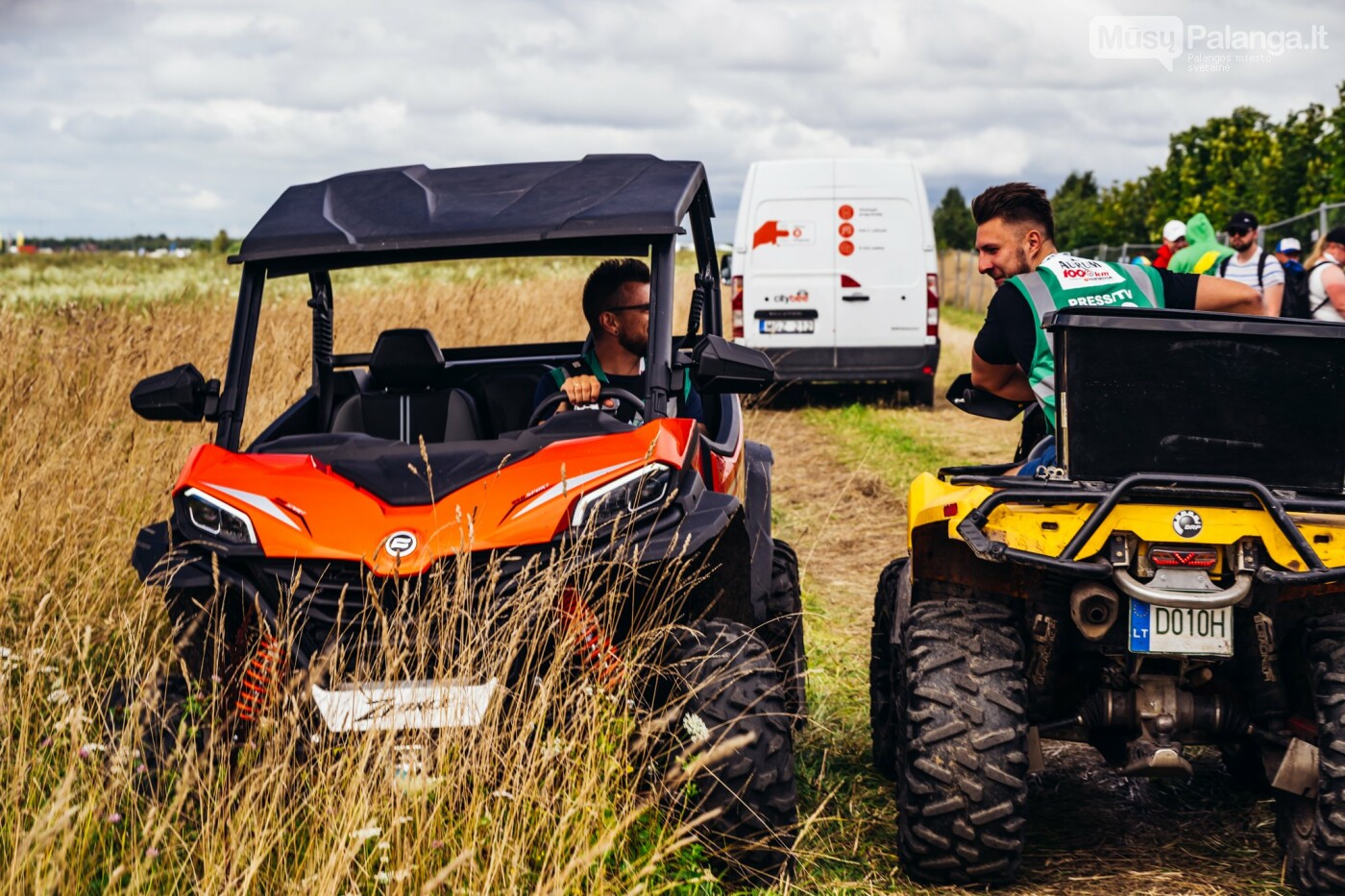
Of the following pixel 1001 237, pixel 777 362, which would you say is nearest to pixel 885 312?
pixel 777 362

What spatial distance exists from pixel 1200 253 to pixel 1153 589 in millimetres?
9429

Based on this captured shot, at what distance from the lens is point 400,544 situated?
3.66m

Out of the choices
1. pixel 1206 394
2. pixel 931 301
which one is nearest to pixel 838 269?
pixel 931 301

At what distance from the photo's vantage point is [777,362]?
1554cm

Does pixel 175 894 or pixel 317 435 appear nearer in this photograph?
pixel 175 894

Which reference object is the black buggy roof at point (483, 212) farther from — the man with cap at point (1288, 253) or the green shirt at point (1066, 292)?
the man with cap at point (1288, 253)

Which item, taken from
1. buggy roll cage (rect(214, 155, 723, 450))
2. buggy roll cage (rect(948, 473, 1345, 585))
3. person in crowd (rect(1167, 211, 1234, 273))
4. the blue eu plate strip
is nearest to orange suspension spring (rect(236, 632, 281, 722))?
buggy roll cage (rect(214, 155, 723, 450))

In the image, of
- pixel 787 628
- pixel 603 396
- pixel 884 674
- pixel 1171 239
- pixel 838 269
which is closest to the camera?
pixel 603 396

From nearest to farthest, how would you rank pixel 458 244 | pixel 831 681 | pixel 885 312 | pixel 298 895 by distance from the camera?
pixel 298 895, pixel 458 244, pixel 831 681, pixel 885 312

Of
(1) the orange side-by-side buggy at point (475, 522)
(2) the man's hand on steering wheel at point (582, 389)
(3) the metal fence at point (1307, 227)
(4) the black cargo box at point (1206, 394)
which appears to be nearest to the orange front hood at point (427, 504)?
(1) the orange side-by-side buggy at point (475, 522)

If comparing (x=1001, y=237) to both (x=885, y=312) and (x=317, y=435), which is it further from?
(x=885, y=312)

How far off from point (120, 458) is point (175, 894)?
14.2 ft

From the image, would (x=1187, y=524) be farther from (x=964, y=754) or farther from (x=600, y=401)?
(x=600, y=401)

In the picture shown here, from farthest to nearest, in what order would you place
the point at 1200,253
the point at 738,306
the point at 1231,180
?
the point at 1231,180 → the point at 738,306 → the point at 1200,253
